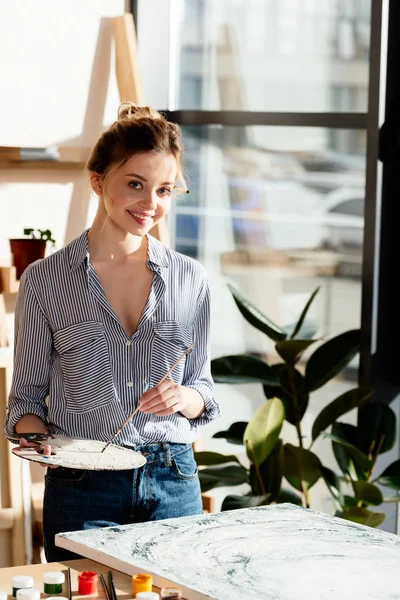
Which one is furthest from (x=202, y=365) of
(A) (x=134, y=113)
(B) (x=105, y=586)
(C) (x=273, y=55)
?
(C) (x=273, y=55)

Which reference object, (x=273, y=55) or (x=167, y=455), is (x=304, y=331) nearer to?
(x=273, y=55)

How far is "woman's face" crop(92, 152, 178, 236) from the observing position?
200cm

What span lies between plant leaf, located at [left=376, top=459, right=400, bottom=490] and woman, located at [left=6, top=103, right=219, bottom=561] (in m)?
0.98

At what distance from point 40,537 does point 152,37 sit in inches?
66.6

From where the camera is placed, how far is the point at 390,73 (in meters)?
3.01

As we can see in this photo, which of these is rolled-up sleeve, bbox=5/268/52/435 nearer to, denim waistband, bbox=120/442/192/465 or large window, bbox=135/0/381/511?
denim waistband, bbox=120/442/192/465

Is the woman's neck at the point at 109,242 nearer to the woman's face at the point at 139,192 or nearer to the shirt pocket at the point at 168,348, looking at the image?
the woman's face at the point at 139,192

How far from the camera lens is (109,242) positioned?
2072mm

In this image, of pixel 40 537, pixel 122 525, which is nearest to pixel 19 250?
pixel 40 537

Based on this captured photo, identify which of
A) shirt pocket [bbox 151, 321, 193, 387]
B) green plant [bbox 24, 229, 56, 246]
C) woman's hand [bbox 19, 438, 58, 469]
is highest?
green plant [bbox 24, 229, 56, 246]

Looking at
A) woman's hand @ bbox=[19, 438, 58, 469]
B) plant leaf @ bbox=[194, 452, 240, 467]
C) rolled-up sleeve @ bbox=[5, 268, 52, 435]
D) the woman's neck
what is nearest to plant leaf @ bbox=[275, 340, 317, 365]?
plant leaf @ bbox=[194, 452, 240, 467]

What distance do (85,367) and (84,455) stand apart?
0.20 m

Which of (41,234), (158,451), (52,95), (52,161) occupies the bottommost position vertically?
(158,451)

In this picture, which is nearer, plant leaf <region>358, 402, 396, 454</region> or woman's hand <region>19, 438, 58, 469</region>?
woman's hand <region>19, 438, 58, 469</region>
